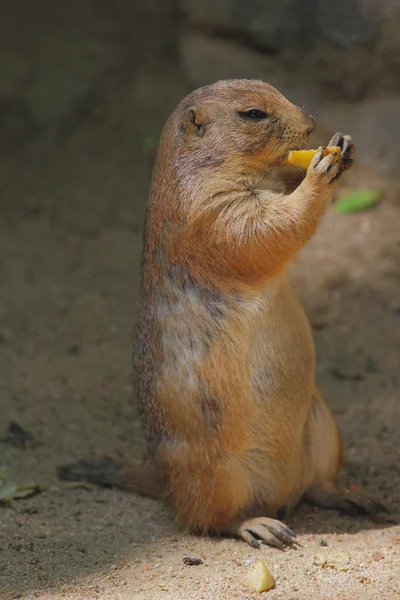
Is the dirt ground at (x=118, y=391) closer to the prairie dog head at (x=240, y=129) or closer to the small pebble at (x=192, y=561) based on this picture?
the small pebble at (x=192, y=561)

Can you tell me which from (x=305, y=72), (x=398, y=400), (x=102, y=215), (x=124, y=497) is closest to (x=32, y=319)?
(x=102, y=215)

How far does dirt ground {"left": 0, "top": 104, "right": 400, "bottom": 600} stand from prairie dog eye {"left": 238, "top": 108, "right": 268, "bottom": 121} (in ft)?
6.83

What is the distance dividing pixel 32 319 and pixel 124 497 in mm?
2219

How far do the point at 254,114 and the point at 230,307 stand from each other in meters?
0.93

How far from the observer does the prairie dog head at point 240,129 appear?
4.20 m

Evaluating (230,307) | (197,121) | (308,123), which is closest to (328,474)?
(230,307)

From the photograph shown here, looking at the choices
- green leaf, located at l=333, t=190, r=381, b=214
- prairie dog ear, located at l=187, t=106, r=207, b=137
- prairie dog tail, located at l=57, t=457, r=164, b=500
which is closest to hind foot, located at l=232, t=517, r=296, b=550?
prairie dog tail, located at l=57, t=457, r=164, b=500

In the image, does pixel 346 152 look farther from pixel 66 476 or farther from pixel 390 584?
pixel 66 476

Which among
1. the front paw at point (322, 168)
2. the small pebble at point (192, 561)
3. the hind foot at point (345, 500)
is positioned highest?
the front paw at point (322, 168)

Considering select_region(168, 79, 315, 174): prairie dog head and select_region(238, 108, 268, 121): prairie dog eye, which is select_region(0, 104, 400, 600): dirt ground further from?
select_region(238, 108, 268, 121): prairie dog eye

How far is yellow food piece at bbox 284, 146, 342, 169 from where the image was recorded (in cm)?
410

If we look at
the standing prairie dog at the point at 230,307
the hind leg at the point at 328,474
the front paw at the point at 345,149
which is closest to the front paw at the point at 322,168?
the standing prairie dog at the point at 230,307

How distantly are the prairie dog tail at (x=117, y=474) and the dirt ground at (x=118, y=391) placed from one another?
0.25ft

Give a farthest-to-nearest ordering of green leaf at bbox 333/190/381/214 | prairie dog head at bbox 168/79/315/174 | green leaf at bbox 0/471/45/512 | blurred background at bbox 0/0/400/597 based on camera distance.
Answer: green leaf at bbox 333/190/381/214 → blurred background at bbox 0/0/400/597 → green leaf at bbox 0/471/45/512 → prairie dog head at bbox 168/79/315/174
